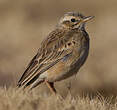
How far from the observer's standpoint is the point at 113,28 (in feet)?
60.5

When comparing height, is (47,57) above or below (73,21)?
below

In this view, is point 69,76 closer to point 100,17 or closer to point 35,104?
point 35,104

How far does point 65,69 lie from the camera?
877cm

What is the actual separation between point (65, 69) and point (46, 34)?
9083 mm

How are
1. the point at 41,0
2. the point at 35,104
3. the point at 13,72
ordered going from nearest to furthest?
the point at 35,104 → the point at 13,72 → the point at 41,0

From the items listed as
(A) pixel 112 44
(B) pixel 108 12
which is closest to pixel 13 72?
(A) pixel 112 44

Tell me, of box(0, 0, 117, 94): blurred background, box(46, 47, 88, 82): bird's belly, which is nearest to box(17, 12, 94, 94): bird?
box(46, 47, 88, 82): bird's belly

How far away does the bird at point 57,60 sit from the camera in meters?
8.78

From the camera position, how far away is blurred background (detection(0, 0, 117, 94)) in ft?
46.3

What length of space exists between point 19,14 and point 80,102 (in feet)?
45.3

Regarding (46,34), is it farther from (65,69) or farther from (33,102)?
(33,102)

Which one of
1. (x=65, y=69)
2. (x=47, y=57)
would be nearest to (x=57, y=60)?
(x=47, y=57)

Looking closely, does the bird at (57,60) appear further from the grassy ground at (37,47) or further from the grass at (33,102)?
the grass at (33,102)

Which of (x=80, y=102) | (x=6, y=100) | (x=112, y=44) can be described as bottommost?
(x=112, y=44)
